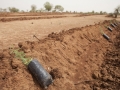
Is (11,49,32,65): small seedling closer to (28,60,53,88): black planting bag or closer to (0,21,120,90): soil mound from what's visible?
(0,21,120,90): soil mound

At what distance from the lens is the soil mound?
3874 mm

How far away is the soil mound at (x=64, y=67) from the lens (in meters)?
3.87

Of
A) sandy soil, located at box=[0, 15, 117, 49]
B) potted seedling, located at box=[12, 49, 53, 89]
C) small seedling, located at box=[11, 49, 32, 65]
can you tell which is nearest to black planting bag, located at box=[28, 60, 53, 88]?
potted seedling, located at box=[12, 49, 53, 89]

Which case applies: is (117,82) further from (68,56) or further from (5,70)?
(5,70)

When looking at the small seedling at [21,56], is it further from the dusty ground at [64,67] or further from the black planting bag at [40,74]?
the black planting bag at [40,74]

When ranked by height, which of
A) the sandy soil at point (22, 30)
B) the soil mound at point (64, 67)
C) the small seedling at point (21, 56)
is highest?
the sandy soil at point (22, 30)

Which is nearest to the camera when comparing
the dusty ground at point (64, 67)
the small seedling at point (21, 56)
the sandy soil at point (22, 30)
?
the dusty ground at point (64, 67)

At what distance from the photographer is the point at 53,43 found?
605 centimetres

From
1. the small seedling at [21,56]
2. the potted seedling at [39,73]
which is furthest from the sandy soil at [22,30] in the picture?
the potted seedling at [39,73]

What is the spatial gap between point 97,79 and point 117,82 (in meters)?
0.74

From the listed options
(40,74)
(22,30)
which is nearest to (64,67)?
(40,74)

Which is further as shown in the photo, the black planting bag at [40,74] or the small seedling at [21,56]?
the small seedling at [21,56]

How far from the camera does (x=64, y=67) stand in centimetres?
521

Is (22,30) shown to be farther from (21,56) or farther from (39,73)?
(39,73)
